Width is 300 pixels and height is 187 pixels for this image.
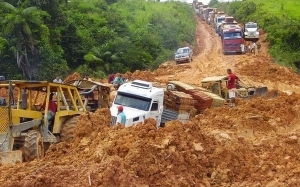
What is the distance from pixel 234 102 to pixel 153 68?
18.0m

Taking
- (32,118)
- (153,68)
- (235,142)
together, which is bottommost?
(153,68)

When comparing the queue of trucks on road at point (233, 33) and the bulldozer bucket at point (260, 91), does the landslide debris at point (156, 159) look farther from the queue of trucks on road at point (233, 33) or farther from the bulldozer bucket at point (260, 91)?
the queue of trucks on road at point (233, 33)

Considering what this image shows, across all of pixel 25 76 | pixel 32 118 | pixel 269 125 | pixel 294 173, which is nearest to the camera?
pixel 294 173

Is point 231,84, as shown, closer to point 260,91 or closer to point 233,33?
point 260,91

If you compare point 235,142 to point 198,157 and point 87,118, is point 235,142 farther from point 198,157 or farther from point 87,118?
point 87,118

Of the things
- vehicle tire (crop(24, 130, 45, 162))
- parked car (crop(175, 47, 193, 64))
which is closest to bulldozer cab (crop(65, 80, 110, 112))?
vehicle tire (crop(24, 130, 45, 162))

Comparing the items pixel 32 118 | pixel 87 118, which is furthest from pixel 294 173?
pixel 32 118

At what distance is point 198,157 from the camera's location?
12750 mm

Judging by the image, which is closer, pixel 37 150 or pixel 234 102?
pixel 37 150

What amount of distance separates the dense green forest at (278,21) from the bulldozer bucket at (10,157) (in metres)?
30.3

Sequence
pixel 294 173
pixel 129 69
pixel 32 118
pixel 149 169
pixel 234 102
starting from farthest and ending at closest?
pixel 129 69 → pixel 234 102 → pixel 32 118 → pixel 294 173 → pixel 149 169

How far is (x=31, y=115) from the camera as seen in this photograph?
43.6 feet

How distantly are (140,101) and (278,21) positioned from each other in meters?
38.4

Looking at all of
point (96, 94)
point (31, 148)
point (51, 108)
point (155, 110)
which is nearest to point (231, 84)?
point (155, 110)
